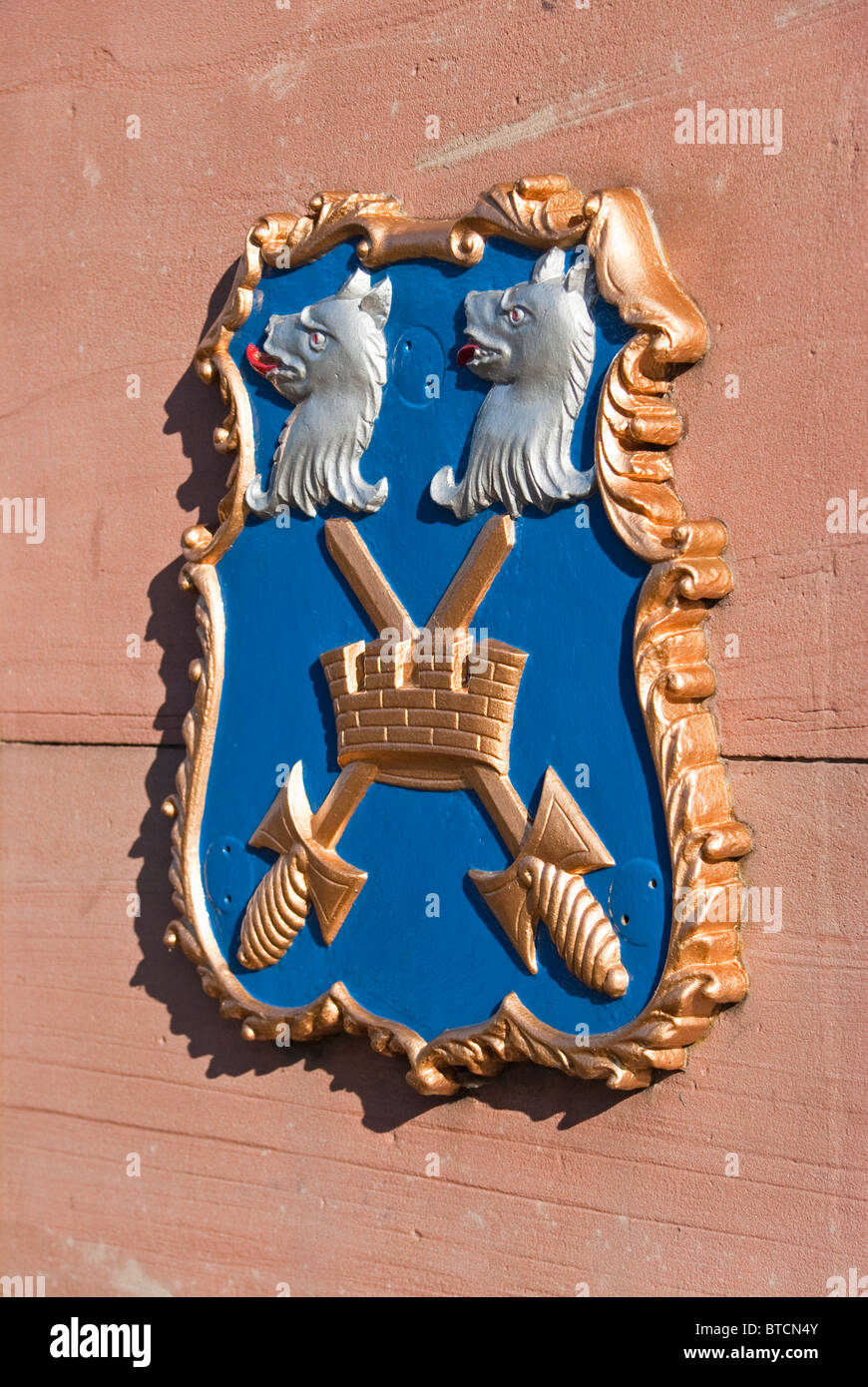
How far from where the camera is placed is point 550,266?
197cm

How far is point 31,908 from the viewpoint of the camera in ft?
8.76

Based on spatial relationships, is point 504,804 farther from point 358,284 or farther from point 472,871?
point 358,284

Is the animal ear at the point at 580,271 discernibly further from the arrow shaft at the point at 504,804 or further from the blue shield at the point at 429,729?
the arrow shaft at the point at 504,804

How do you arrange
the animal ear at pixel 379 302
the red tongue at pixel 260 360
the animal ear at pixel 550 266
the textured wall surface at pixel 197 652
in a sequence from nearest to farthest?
the textured wall surface at pixel 197 652
the animal ear at pixel 550 266
the animal ear at pixel 379 302
the red tongue at pixel 260 360

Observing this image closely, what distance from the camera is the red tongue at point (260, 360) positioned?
7.39ft

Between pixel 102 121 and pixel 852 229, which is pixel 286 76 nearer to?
pixel 102 121

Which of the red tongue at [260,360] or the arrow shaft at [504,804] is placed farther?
the red tongue at [260,360]

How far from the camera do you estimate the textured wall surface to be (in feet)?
6.09

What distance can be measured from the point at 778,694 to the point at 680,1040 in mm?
448

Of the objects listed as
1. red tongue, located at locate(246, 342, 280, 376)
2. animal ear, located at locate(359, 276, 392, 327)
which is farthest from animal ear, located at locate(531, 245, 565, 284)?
red tongue, located at locate(246, 342, 280, 376)

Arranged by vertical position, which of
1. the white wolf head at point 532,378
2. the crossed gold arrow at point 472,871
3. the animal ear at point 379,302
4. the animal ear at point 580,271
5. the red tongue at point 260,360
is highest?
the animal ear at point 379,302

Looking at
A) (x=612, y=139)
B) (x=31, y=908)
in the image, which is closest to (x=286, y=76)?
(x=612, y=139)

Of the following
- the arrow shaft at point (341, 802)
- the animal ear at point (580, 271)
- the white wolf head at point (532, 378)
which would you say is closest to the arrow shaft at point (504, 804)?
the arrow shaft at point (341, 802)

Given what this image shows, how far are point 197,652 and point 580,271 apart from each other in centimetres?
92
